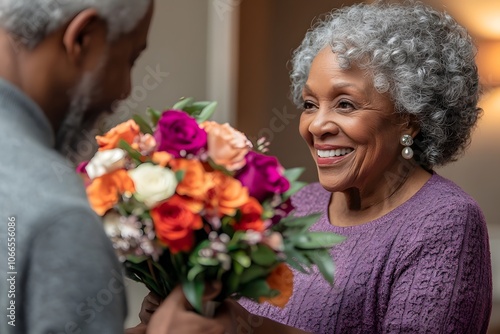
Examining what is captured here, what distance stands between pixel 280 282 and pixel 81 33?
0.58 meters

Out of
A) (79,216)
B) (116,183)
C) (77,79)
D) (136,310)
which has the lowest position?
(136,310)

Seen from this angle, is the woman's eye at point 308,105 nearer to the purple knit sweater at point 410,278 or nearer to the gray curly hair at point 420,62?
the gray curly hair at point 420,62

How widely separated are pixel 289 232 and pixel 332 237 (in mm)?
83

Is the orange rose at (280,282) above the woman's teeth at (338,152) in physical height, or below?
above

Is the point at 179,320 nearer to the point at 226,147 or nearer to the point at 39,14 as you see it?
the point at 226,147

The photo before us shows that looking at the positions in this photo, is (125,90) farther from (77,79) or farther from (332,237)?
(332,237)

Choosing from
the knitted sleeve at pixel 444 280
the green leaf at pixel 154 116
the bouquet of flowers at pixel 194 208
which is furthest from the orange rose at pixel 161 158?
the knitted sleeve at pixel 444 280

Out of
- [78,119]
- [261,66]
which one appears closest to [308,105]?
[78,119]

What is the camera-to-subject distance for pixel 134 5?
922 mm

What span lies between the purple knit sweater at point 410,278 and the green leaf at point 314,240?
0.66 metres

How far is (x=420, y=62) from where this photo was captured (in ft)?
7.20

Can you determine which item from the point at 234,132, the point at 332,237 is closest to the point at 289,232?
the point at 332,237

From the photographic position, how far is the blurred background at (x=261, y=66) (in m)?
2.96

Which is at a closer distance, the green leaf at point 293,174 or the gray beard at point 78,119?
the gray beard at point 78,119
